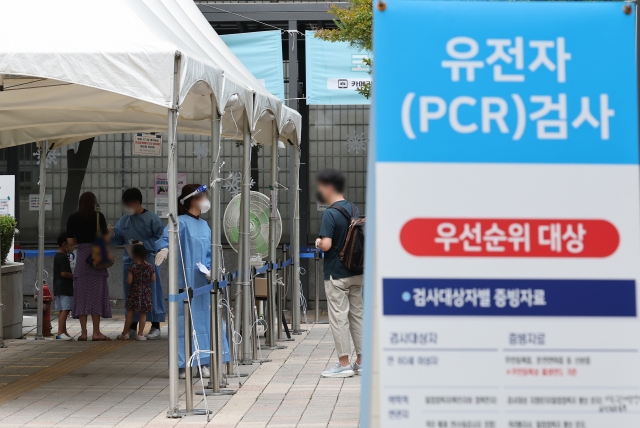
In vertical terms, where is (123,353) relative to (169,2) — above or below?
Result: below

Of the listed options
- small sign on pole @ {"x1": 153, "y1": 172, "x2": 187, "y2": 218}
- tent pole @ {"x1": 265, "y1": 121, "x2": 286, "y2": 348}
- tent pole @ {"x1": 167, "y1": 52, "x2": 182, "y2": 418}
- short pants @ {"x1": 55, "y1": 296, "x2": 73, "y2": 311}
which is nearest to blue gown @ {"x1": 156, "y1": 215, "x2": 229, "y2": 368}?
tent pole @ {"x1": 167, "y1": 52, "x2": 182, "y2": 418}

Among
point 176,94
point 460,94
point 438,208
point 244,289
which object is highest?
point 176,94

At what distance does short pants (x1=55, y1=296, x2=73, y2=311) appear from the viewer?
38.2ft

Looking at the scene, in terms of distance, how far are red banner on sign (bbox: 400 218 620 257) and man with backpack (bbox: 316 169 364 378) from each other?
17.5ft

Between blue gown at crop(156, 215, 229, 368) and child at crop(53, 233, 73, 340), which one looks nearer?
blue gown at crop(156, 215, 229, 368)

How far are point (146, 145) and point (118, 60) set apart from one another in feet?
22.3

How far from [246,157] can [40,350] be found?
364cm

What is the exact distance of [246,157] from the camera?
9109 millimetres

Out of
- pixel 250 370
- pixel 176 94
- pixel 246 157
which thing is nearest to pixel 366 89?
pixel 246 157

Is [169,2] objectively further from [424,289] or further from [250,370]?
[424,289]

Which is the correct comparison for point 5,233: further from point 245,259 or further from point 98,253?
point 245,259

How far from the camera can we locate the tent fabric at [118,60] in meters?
6.53

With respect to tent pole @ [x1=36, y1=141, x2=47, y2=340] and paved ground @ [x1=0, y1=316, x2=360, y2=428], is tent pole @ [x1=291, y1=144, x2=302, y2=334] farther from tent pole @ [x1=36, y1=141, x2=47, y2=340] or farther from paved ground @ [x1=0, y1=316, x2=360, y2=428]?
tent pole @ [x1=36, y1=141, x2=47, y2=340]

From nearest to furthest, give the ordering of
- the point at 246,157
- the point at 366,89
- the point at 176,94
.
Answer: the point at 176,94
the point at 246,157
the point at 366,89
